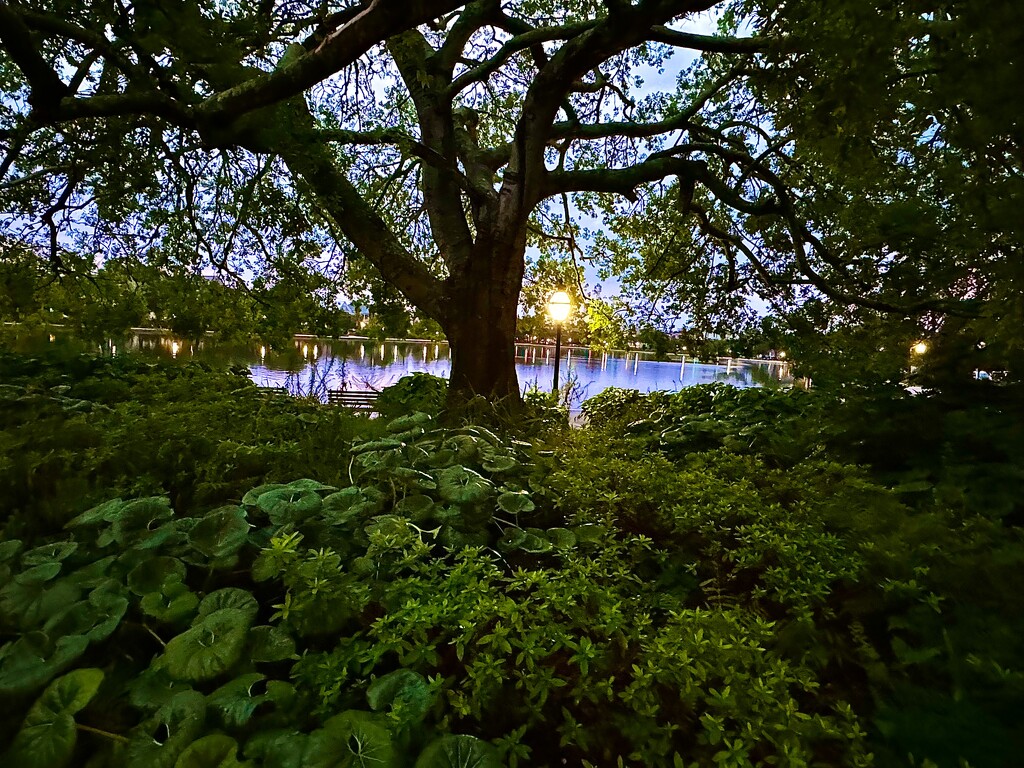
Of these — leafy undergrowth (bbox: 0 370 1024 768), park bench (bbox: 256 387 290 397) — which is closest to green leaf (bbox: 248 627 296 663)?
leafy undergrowth (bbox: 0 370 1024 768)

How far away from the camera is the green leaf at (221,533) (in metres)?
1.37

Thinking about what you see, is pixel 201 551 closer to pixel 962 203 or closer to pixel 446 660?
pixel 446 660

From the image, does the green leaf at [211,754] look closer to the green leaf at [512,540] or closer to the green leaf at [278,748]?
the green leaf at [278,748]

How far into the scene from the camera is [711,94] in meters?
5.76

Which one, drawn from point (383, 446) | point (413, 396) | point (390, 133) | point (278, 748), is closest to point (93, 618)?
point (278, 748)

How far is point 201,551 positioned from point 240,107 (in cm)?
222

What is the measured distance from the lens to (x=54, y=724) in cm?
92

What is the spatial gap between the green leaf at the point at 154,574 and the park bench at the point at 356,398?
5.21 metres

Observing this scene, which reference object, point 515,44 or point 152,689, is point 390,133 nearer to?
point 515,44

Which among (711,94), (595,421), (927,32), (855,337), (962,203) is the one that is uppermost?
(711,94)

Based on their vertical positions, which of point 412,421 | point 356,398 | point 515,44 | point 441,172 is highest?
point 515,44

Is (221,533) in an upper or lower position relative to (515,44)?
lower

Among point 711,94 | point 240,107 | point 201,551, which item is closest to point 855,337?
point 201,551

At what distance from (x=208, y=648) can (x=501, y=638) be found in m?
0.69
